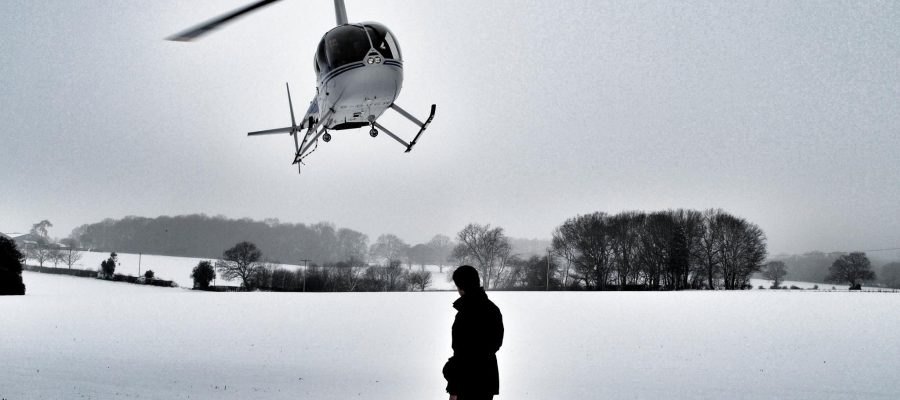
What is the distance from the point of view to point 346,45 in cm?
1241

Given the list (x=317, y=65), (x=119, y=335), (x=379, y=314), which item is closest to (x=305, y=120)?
(x=317, y=65)

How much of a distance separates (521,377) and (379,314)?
1648cm

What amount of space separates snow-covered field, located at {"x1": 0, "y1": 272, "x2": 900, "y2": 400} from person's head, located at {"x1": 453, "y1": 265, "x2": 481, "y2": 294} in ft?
23.8

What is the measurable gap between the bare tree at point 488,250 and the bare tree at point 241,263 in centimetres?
2688

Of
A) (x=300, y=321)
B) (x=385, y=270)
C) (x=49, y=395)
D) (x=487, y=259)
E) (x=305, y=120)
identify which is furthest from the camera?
(x=385, y=270)

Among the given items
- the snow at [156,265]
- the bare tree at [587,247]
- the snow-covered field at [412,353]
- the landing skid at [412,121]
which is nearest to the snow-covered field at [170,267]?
the snow at [156,265]

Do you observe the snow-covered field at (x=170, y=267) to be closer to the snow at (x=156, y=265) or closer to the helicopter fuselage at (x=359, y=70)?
the snow at (x=156, y=265)

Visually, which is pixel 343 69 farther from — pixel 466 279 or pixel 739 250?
pixel 739 250

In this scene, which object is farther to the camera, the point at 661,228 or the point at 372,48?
the point at 661,228

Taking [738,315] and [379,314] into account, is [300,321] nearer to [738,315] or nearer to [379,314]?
[379,314]

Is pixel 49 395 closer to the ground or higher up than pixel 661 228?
closer to the ground

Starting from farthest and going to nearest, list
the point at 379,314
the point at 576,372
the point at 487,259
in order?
the point at 487,259
the point at 379,314
the point at 576,372

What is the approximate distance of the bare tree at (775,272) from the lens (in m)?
74.8

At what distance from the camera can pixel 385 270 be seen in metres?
82.6
